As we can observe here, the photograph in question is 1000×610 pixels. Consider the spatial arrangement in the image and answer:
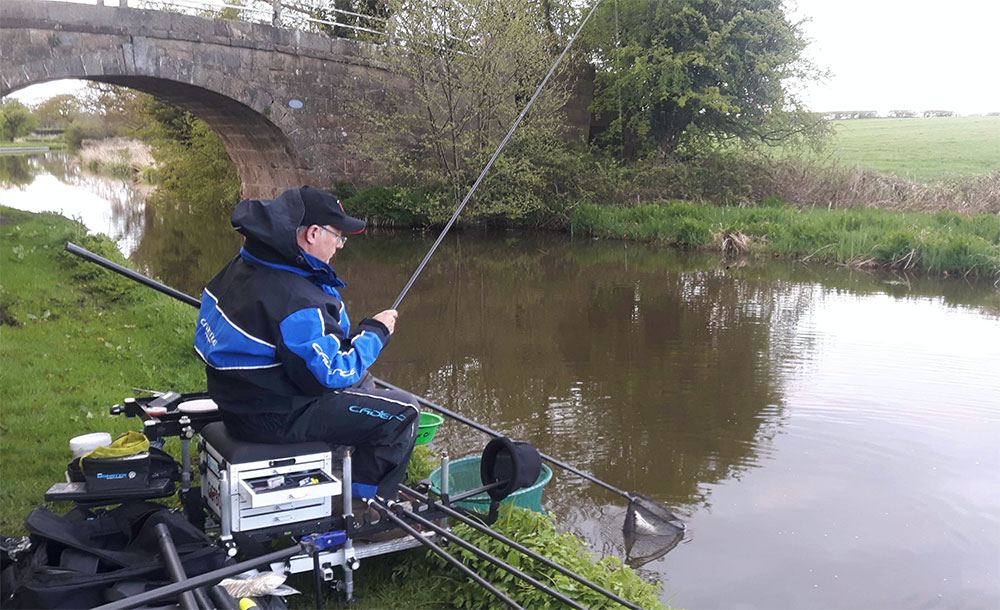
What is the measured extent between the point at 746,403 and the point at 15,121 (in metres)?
42.8

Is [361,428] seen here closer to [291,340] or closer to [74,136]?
[291,340]

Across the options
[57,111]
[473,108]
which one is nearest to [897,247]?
[473,108]

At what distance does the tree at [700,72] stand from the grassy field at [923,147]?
7.34 ft

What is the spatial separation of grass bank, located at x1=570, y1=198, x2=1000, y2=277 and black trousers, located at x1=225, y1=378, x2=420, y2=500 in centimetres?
1225

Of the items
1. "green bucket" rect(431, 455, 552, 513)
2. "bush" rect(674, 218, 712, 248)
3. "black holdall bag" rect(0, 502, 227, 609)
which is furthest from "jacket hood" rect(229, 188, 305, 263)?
→ "bush" rect(674, 218, 712, 248)

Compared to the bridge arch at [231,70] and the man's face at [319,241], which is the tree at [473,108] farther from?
the man's face at [319,241]

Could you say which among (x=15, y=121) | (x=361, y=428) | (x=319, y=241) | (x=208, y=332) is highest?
(x=15, y=121)

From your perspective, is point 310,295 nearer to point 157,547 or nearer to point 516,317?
point 157,547

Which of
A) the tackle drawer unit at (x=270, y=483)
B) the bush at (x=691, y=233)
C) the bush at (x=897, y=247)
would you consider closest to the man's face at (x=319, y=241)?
the tackle drawer unit at (x=270, y=483)

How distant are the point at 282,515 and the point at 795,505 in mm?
3266

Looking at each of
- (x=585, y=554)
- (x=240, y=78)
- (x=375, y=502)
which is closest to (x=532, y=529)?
(x=585, y=554)

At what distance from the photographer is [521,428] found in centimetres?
624

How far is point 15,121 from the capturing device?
40.8 meters

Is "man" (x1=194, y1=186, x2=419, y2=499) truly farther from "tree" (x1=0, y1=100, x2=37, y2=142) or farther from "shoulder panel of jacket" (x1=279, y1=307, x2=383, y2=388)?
"tree" (x1=0, y1=100, x2=37, y2=142)
